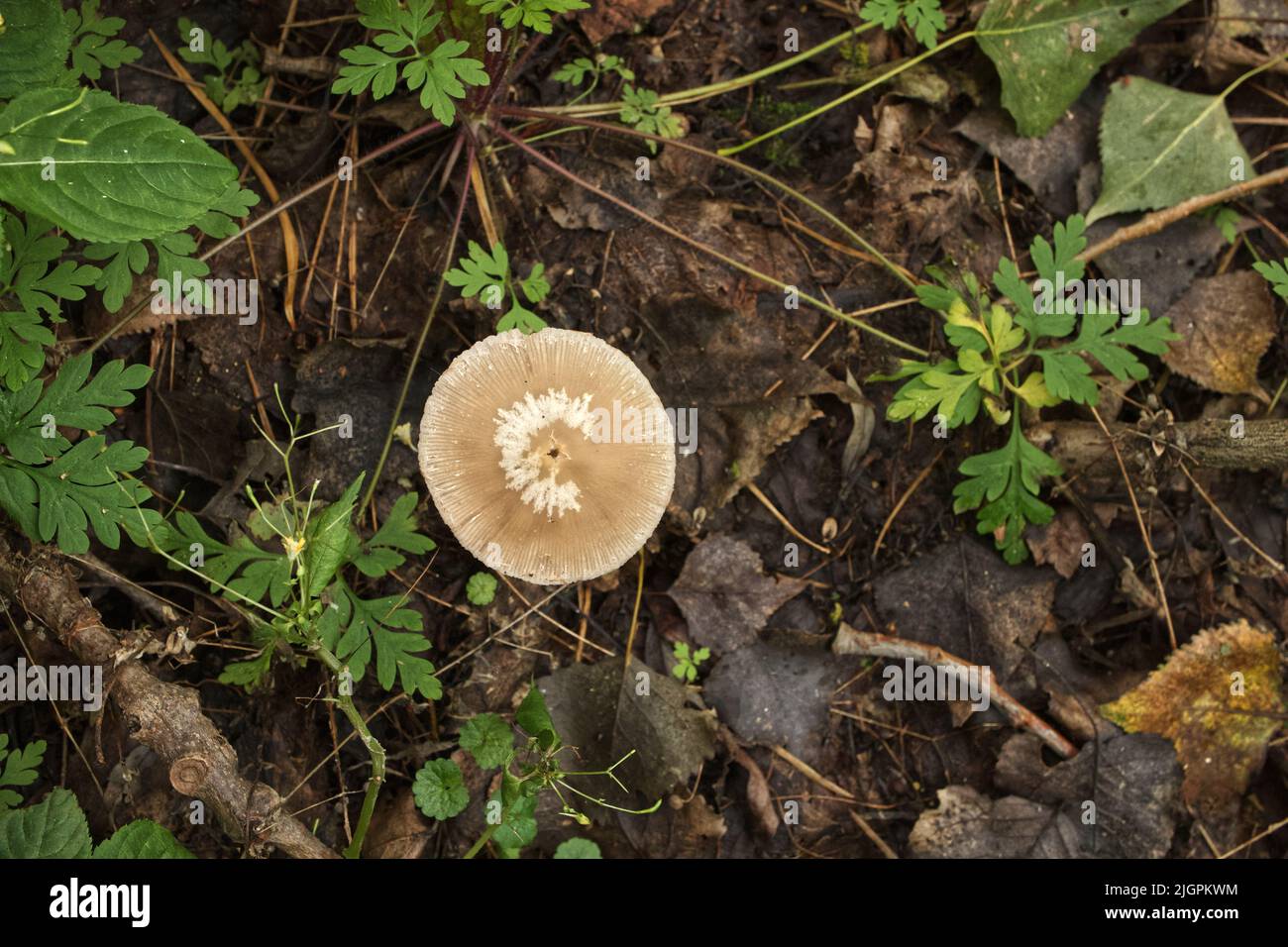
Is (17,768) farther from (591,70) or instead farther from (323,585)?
(591,70)

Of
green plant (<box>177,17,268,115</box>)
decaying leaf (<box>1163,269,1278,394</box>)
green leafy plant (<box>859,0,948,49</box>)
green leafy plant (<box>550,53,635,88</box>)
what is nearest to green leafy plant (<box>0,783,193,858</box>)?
green plant (<box>177,17,268,115</box>)

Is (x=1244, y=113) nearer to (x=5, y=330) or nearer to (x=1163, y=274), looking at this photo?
(x=1163, y=274)

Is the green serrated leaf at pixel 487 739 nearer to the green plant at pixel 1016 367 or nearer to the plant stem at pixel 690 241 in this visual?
the green plant at pixel 1016 367

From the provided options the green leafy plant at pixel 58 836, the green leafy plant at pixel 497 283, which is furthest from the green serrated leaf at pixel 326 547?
the green leafy plant at pixel 58 836

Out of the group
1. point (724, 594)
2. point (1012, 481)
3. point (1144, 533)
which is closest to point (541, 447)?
point (724, 594)

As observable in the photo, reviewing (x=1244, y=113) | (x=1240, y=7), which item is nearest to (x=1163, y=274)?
(x=1244, y=113)

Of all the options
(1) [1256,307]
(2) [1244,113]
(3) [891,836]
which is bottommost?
(3) [891,836]

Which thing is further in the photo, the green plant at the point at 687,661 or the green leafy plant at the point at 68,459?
the green plant at the point at 687,661
